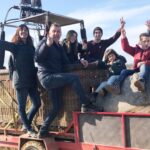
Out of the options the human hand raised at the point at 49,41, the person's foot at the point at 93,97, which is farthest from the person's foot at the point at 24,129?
the human hand raised at the point at 49,41

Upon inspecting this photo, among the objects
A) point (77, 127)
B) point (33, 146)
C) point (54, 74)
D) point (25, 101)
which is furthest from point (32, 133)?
point (54, 74)

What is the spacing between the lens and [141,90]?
19.4 feet

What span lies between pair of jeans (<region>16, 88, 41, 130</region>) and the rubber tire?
0.84 feet

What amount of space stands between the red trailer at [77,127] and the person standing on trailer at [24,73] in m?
0.16

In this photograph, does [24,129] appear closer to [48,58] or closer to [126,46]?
[48,58]

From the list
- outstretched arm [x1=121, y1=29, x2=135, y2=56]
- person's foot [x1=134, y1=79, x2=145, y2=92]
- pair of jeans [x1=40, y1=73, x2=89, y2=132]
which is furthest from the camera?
outstretched arm [x1=121, y1=29, x2=135, y2=56]

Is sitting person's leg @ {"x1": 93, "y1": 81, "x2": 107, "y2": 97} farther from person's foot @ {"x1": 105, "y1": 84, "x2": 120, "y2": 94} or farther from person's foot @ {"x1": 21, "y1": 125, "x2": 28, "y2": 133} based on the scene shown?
person's foot @ {"x1": 21, "y1": 125, "x2": 28, "y2": 133}

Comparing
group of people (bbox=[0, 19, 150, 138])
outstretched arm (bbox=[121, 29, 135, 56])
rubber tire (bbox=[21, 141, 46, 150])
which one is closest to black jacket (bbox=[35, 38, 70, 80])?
group of people (bbox=[0, 19, 150, 138])

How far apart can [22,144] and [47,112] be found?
73cm

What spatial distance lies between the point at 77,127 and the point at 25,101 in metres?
1.09

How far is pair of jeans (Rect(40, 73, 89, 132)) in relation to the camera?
20.4 feet

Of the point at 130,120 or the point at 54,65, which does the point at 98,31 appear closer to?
the point at 54,65

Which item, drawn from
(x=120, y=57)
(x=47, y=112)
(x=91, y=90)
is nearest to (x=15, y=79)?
(x=47, y=112)

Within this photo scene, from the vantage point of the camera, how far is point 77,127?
6.23 m
